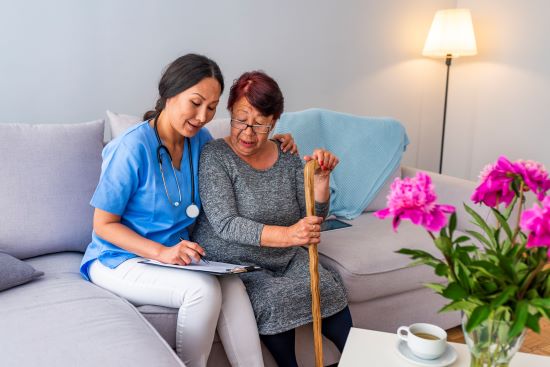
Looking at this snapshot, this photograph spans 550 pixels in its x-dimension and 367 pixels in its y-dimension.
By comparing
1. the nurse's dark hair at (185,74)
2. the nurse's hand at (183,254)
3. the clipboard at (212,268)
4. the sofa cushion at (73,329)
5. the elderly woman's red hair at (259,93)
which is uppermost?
the nurse's dark hair at (185,74)

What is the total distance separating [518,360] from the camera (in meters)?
1.17

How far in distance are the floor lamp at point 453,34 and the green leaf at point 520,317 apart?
2.50 metres

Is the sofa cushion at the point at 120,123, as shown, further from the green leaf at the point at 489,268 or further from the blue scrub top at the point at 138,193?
the green leaf at the point at 489,268

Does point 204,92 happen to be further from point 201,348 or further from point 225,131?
point 201,348

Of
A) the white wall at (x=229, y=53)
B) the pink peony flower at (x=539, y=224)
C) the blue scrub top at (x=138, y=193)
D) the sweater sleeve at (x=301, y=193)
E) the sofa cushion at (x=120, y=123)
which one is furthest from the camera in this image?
the white wall at (x=229, y=53)

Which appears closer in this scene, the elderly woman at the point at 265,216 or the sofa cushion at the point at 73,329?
the sofa cushion at the point at 73,329

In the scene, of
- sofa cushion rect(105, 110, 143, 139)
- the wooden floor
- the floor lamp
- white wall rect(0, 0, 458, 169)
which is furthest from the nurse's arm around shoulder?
the floor lamp

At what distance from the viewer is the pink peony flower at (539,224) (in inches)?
28.5

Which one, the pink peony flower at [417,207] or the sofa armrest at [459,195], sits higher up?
the pink peony flower at [417,207]

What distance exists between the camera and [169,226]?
154 cm

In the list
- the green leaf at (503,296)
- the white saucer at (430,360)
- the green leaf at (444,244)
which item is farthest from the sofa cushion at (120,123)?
the green leaf at (503,296)

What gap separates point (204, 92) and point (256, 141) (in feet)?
0.74

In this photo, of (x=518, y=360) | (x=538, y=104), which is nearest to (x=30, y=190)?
(x=518, y=360)

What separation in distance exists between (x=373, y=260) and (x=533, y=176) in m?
0.96
